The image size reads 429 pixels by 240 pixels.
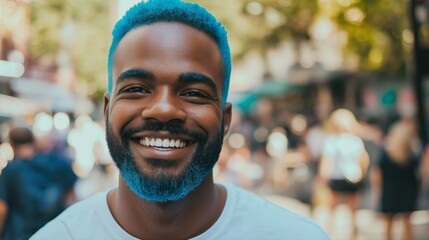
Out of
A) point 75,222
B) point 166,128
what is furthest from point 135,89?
point 75,222

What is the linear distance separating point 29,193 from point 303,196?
336 inches

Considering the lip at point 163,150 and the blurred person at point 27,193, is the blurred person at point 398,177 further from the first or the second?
the lip at point 163,150

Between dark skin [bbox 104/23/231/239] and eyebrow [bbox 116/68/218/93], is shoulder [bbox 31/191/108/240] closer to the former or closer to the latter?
dark skin [bbox 104/23/231/239]

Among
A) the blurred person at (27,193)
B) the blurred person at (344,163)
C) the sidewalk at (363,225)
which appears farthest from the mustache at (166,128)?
the sidewalk at (363,225)

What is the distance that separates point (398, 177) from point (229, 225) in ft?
21.7

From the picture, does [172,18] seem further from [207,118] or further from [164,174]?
[164,174]

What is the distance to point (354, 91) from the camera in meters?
25.3

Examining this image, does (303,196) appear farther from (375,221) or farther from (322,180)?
(322,180)

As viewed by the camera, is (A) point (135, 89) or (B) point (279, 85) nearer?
(A) point (135, 89)

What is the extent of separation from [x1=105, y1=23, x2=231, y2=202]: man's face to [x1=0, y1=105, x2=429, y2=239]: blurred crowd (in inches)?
151

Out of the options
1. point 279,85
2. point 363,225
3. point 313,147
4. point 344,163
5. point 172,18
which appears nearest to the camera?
point 172,18

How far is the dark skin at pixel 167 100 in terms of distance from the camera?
5.92ft

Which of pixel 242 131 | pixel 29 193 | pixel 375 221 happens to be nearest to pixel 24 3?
pixel 242 131

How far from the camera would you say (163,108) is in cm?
177
